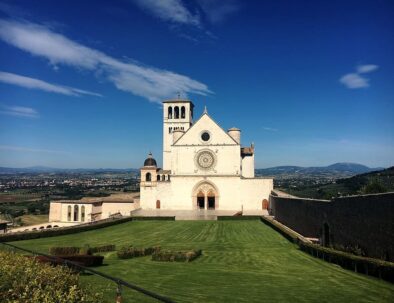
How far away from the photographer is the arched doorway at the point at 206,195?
55031mm

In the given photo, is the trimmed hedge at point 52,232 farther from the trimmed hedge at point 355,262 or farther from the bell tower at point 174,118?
the bell tower at point 174,118

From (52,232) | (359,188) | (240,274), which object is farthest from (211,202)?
(359,188)

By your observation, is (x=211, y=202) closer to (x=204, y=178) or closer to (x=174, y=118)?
(x=204, y=178)

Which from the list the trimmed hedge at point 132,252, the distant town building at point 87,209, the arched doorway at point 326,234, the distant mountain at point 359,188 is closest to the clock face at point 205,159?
the distant town building at point 87,209

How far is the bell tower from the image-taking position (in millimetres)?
64250

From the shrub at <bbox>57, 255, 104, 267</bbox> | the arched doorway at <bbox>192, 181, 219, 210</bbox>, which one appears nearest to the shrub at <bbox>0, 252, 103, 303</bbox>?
the shrub at <bbox>57, 255, 104, 267</bbox>

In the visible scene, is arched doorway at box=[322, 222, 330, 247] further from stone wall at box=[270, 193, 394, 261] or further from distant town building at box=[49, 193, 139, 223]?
distant town building at box=[49, 193, 139, 223]

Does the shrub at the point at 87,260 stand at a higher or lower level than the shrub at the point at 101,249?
higher

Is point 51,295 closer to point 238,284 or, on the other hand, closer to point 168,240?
point 238,284

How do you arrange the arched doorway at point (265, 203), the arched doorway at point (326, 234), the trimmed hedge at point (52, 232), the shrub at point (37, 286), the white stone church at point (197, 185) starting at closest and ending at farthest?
the shrub at point (37, 286)
the arched doorway at point (326, 234)
the trimmed hedge at point (52, 232)
the arched doorway at point (265, 203)
the white stone church at point (197, 185)

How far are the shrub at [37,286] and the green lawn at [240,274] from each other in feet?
7.88

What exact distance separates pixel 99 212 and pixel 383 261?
45.9 m

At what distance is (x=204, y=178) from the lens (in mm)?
55281

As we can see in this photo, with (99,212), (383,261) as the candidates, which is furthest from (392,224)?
(99,212)
